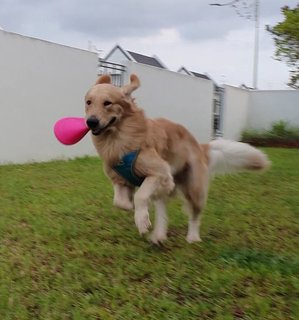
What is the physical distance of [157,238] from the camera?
4500 millimetres

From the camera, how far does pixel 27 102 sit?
32.0 feet

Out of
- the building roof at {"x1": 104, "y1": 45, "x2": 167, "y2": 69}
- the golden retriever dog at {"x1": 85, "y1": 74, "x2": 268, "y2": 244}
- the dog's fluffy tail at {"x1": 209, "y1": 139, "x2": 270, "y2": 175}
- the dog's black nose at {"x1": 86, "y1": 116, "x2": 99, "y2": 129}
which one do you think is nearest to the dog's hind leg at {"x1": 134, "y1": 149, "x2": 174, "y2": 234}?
the golden retriever dog at {"x1": 85, "y1": 74, "x2": 268, "y2": 244}

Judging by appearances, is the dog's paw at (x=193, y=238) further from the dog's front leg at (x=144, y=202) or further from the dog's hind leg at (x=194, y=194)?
the dog's front leg at (x=144, y=202)

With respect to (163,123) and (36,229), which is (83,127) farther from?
(36,229)

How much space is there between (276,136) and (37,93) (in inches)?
459

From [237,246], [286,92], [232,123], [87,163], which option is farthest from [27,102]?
[286,92]

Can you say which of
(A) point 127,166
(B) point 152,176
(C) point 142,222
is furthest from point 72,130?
(C) point 142,222

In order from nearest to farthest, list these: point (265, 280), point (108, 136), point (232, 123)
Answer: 1. point (265, 280)
2. point (108, 136)
3. point (232, 123)

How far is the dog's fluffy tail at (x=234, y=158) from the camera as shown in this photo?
5281mm

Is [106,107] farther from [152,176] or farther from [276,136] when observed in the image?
[276,136]

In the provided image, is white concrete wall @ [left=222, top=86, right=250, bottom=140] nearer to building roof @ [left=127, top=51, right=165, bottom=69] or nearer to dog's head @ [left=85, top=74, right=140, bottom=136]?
building roof @ [left=127, top=51, right=165, bottom=69]

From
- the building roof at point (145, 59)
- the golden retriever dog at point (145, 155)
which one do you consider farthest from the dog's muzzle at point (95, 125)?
the building roof at point (145, 59)

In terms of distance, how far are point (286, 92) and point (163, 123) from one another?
16.5 metres

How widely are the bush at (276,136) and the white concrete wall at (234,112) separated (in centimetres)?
47
